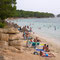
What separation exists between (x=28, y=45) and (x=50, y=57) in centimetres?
341

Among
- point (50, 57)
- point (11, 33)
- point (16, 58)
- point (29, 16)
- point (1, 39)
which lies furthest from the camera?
point (29, 16)

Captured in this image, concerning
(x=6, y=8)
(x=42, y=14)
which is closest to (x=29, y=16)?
(x=42, y=14)

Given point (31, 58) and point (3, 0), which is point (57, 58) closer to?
point (31, 58)

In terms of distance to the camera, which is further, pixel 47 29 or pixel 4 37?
pixel 47 29

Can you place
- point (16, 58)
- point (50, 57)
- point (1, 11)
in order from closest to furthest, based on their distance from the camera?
point (16, 58), point (50, 57), point (1, 11)

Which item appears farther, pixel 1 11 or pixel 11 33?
pixel 1 11

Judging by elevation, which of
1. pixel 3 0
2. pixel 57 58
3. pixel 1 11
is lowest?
pixel 57 58

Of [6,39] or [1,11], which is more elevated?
[1,11]

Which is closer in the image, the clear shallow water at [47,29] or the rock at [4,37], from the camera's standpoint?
the rock at [4,37]

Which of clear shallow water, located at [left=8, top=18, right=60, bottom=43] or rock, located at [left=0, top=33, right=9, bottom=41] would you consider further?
clear shallow water, located at [left=8, top=18, right=60, bottom=43]

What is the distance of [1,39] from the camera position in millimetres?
10000

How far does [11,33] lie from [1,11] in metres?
7.46

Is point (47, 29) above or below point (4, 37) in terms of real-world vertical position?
below

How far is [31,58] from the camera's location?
7.72 m
